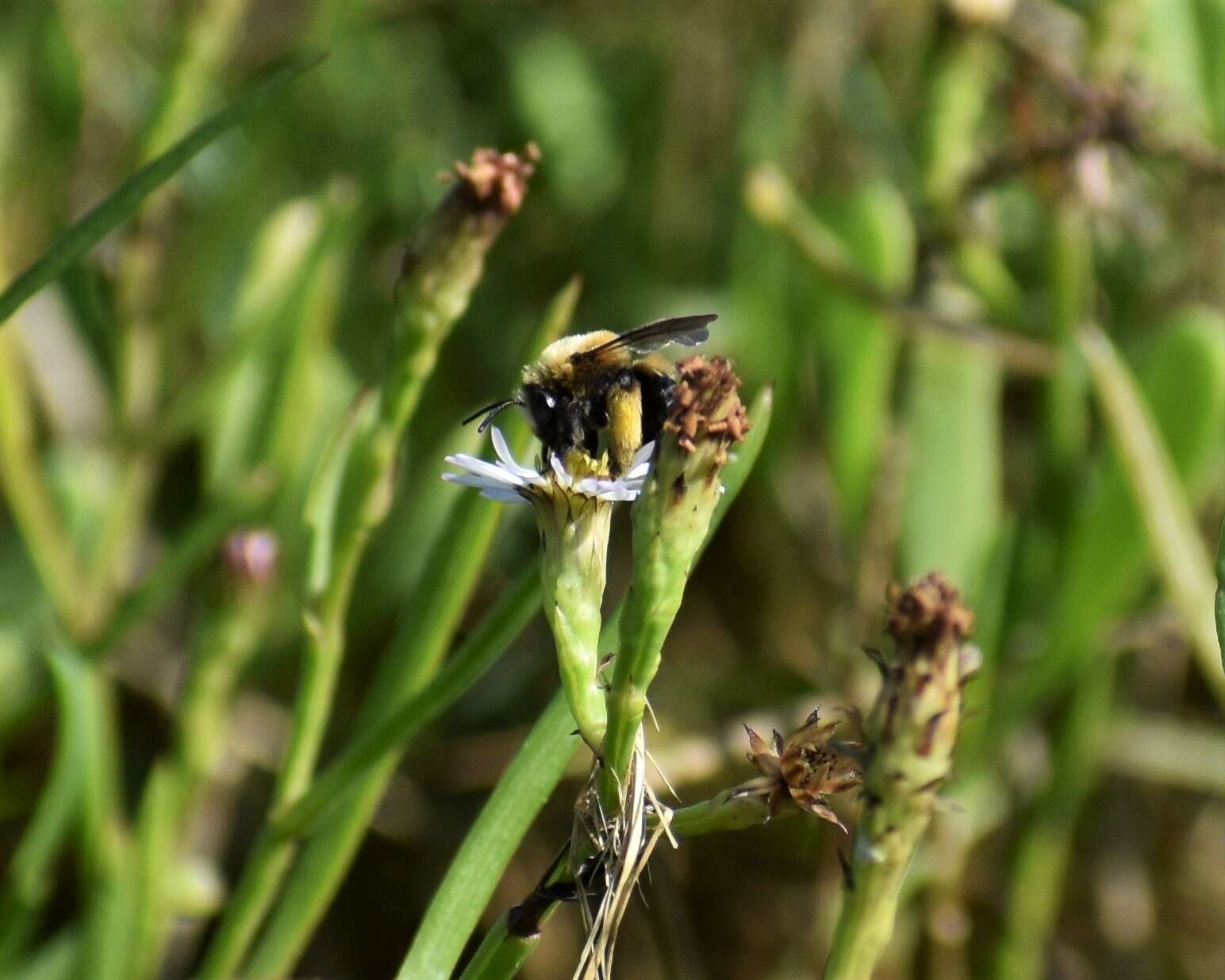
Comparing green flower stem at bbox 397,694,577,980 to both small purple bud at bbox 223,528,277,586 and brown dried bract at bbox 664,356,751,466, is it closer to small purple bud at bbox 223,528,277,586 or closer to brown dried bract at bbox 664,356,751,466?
brown dried bract at bbox 664,356,751,466

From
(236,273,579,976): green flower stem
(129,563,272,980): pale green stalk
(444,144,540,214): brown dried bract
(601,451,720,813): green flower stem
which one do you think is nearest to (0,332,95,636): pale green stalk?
(129,563,272,980): pale green stalk

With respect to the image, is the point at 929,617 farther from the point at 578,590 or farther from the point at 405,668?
the point at 405,668

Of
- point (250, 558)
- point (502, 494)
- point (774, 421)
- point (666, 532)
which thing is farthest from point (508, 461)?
point (774, 421)

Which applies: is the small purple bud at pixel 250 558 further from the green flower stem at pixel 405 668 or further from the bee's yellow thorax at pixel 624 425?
the bee's yellow thorax at pixel 624 425

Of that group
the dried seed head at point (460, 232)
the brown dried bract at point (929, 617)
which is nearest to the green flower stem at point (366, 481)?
the dried seed head at point (460, 232)

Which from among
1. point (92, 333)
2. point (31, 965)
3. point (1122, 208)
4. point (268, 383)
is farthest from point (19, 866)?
point (1122, 208)

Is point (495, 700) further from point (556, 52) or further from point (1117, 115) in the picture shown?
point (556, 52)
